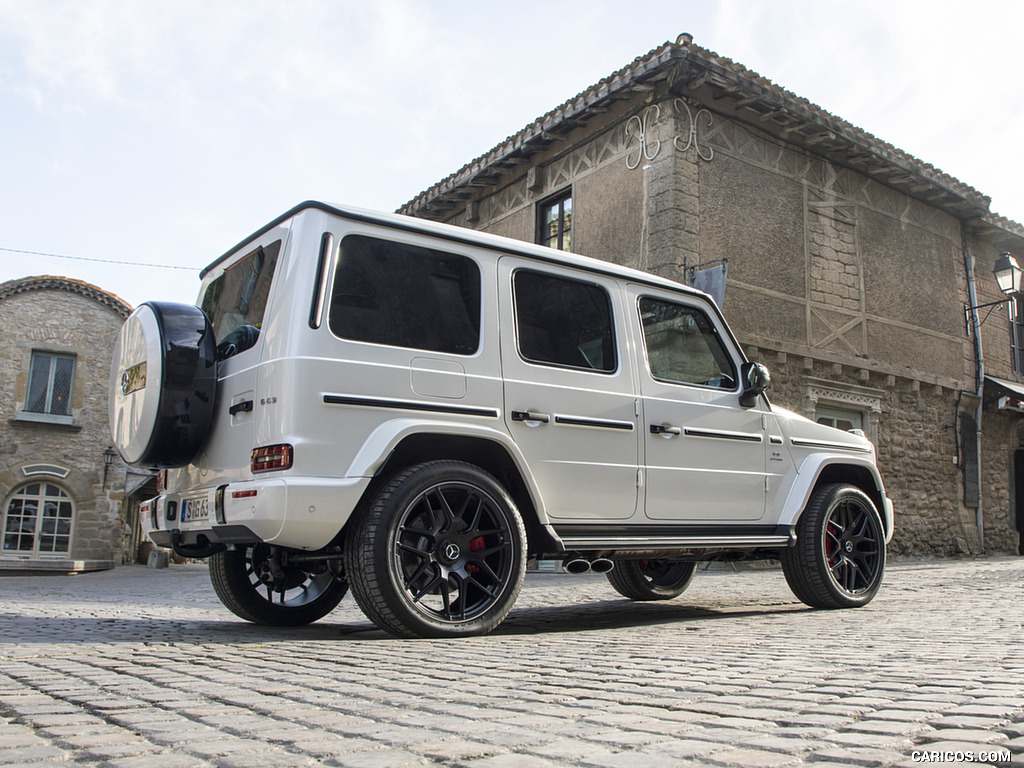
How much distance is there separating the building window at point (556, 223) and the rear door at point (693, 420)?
8.76m

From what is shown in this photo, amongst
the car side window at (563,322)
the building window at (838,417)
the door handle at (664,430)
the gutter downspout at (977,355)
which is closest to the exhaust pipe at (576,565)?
the door handle at (664,430)

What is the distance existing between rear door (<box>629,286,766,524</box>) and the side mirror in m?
0.05

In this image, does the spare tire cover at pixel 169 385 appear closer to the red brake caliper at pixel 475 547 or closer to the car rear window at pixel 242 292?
the car rear window at pixel 242 292

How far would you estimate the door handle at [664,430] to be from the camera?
492cm

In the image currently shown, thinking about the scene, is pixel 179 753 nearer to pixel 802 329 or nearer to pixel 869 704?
pixel 869 704

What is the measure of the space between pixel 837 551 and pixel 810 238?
892 centimetres

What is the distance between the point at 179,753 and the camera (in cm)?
172

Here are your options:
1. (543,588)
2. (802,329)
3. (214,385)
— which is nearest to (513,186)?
(802,329)

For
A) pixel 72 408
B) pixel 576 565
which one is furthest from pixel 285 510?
pixel 72 408

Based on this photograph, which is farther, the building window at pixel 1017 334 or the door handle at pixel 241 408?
the building window at pixel 1017 334

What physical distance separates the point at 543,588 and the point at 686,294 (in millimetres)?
3868

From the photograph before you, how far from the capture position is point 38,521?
64.4 feet

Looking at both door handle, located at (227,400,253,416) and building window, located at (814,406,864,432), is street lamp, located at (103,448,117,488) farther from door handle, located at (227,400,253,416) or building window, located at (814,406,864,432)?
door handle, located at (227,400,253,416)

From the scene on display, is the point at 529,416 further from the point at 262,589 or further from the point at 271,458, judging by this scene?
the point at 262,589
